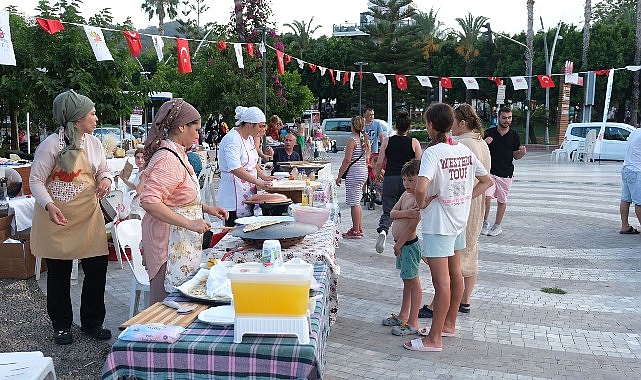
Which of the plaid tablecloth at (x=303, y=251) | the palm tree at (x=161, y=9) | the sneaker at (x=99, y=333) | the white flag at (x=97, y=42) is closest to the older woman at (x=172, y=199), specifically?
the plaid tablecloth at (x=303, y=251)

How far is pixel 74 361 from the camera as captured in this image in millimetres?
4250

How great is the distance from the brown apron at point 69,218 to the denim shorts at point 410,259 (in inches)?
90.1

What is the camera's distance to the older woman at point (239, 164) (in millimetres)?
5074

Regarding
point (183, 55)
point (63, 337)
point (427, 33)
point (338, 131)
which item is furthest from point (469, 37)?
point (63, 337)

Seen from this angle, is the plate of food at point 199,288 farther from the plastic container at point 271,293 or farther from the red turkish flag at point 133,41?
the red turkish flag at point 133,41

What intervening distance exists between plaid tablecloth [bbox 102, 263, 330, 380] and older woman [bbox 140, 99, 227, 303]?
0.94 m

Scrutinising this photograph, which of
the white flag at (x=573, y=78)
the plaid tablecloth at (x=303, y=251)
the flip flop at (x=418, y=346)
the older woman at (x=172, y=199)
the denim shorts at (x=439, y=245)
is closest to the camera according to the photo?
the older woman at (x=172, y=199)

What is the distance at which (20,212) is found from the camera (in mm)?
6680

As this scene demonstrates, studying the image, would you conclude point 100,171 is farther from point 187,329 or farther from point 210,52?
point 210,52

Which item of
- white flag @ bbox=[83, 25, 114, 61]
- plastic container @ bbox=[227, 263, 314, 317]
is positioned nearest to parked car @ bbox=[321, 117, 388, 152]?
white flag @ bbox=[83, 25, 114, 61]

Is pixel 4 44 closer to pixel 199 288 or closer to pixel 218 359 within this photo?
pixel 199 288

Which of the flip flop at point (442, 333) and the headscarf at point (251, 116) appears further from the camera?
the headscarf at point (251, 116)

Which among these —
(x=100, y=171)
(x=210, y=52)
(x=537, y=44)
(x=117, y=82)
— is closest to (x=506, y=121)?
(x=100, y=171)

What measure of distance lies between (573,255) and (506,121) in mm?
1892
